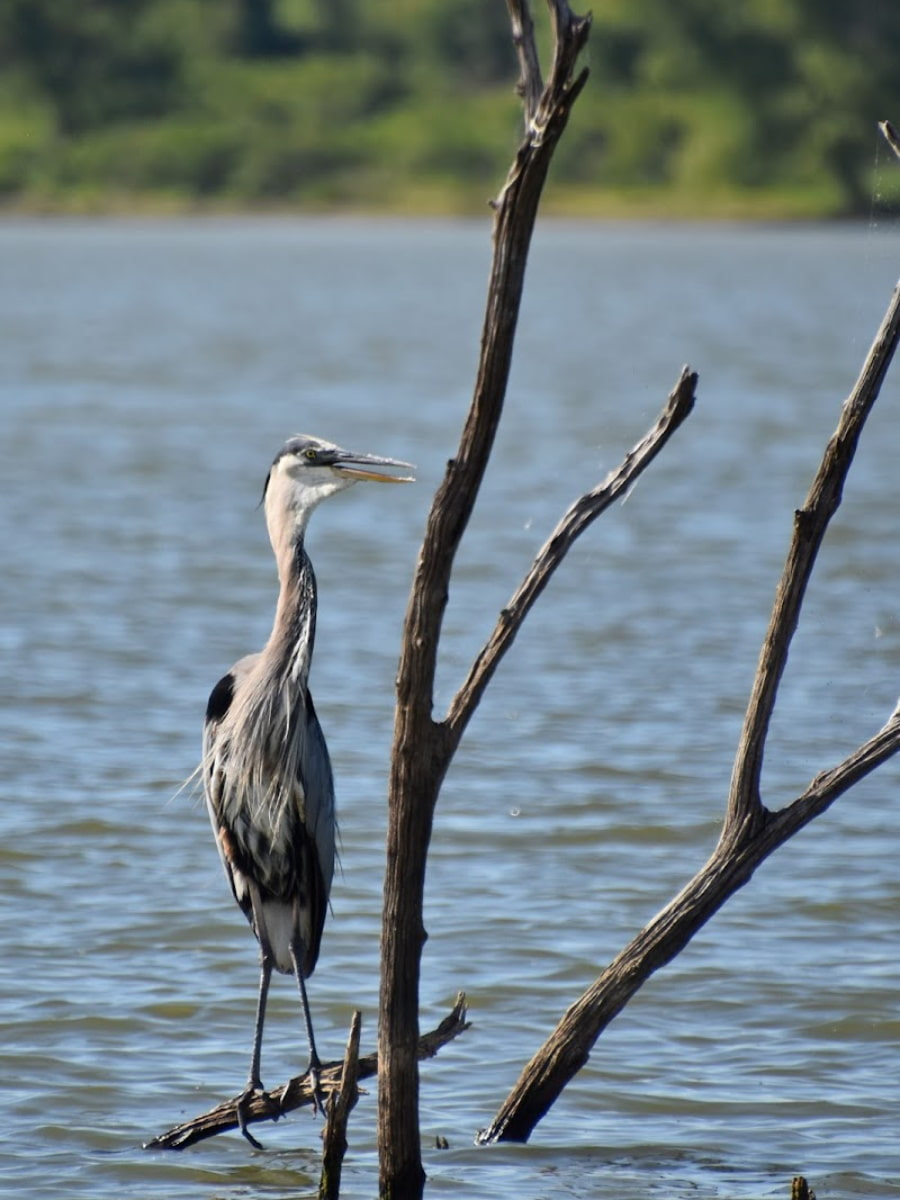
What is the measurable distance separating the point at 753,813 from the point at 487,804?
140 inches

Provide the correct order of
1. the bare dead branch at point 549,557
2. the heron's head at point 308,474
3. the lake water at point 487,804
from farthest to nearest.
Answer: the lake water at point 487,804
the heron's head at point 308,474
the bare dead branch at point 549,557

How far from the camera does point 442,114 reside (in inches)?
2362

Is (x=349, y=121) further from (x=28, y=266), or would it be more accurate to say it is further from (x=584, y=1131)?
(x=584, y=1131)

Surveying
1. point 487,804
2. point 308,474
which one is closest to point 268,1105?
point 308,474

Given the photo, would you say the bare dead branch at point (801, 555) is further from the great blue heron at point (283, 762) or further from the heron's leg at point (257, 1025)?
the heron's leg at point (257, 1025)

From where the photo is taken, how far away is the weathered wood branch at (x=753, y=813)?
175 inches

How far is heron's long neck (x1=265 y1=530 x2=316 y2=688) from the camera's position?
5004 mm

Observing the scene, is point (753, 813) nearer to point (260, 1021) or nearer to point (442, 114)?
point (260, 1021)

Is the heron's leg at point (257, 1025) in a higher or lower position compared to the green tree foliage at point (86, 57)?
lower

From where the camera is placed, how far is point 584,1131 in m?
5.41

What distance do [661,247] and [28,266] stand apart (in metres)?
17.1

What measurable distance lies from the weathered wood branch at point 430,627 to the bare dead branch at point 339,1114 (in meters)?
0.07

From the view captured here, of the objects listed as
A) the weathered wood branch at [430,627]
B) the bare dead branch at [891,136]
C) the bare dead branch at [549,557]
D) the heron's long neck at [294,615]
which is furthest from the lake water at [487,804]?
the bare dead branch at [891,136]

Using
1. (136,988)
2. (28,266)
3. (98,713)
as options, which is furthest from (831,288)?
(136,988)
